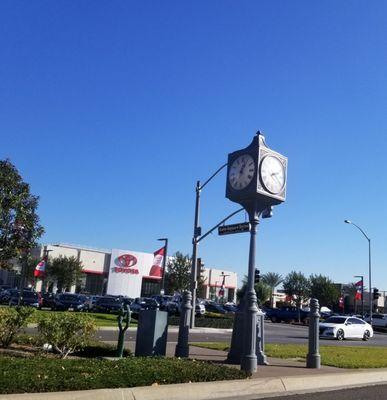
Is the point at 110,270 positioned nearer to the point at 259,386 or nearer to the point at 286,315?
the point at 286,315

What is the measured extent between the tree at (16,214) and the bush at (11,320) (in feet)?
34.4

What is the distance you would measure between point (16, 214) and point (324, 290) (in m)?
74.5

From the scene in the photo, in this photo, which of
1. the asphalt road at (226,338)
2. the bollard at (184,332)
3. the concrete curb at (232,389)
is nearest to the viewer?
the concrete curb at (232,389)

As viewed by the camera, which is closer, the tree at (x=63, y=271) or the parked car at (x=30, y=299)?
the parked car at (x=30, y=299)

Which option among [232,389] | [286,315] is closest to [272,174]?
[232,389]

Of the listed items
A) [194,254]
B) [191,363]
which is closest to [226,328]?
[194,254]

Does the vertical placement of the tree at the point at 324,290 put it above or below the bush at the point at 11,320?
above

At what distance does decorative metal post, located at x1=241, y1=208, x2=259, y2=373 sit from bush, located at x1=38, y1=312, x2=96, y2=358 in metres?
2.98

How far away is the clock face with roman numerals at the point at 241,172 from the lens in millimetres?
12102

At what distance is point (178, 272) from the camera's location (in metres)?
76.0

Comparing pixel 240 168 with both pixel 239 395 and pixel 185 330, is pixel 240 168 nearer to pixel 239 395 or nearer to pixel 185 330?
pixel 185 330

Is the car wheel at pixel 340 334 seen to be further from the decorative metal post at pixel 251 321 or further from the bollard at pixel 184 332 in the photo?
the decorative metal post at pixel 251 321

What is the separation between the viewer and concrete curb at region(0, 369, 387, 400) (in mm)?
7320

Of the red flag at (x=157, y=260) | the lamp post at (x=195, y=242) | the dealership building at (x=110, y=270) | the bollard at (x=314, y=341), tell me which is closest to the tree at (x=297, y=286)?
the dealership building at (x=110, y=270)
